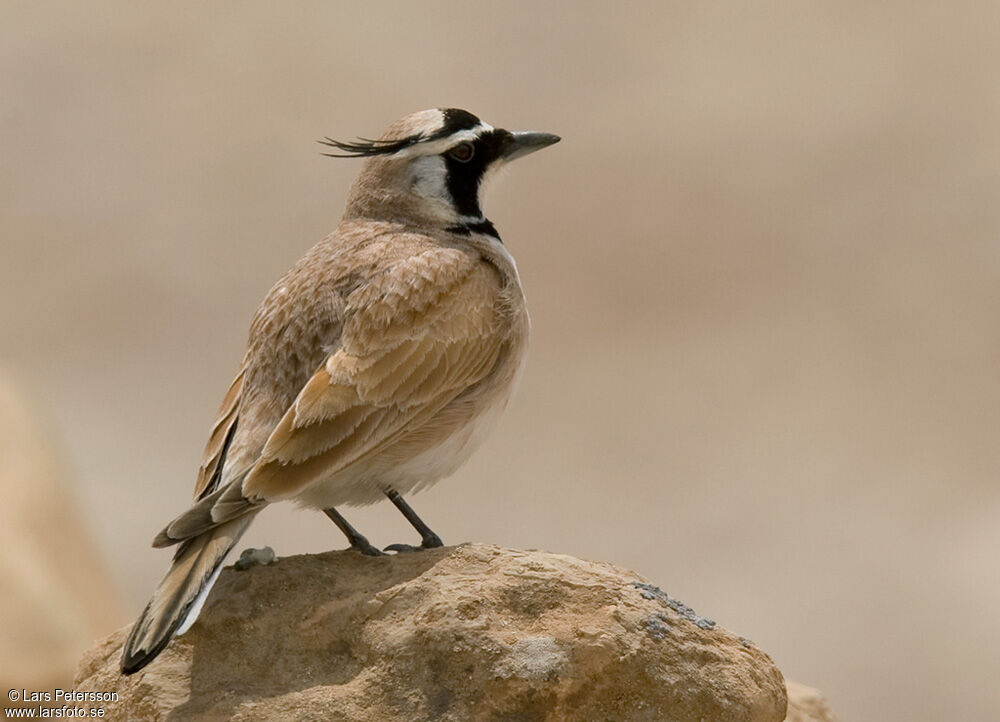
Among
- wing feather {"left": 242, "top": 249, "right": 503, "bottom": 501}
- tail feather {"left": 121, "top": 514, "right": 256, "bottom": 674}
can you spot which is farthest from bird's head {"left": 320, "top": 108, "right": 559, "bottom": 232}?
tail feather {"left": 121, "top": 514, "right": 256, "bottom": 674}

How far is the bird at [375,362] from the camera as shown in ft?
15.4

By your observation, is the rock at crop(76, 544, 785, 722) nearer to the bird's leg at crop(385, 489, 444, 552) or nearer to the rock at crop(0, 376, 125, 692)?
the bird's leg at crop(385, 489, 444, 552)

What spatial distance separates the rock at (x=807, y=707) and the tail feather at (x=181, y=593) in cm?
262

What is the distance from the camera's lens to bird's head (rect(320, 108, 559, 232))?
598cm

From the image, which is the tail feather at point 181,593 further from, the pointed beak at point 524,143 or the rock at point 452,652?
the pointed beak at point 524,143

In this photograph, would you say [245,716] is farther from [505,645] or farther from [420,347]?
[420,347]

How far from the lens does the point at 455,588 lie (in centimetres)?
490

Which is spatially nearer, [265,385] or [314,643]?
[314,643]

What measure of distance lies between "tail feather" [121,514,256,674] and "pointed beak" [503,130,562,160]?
7.11ft

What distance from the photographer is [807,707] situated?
20.6ft

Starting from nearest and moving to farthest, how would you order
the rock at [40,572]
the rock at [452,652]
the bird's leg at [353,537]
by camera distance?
the rock at [452,652] < the bird's leg at [353,537] < the rock at [40,572]

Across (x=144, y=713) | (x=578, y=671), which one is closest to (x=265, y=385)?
(x=144, y=713)

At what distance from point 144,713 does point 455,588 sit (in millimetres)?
1089

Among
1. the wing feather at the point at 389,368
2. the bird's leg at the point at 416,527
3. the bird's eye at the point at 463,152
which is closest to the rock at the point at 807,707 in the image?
the bird's leg at the point at 416,527
